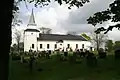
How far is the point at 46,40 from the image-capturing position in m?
108

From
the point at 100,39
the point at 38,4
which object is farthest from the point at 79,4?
the point at 100,39

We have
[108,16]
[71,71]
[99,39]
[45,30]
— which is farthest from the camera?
[45,30]

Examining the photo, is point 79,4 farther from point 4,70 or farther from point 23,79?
point 23,79

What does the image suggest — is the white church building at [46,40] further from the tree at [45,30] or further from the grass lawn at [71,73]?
the grass lawn at [71,73]

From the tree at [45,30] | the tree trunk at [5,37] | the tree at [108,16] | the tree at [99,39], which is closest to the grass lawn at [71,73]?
→ the tree at [108,16]

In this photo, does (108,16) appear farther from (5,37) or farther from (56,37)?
(56,37)

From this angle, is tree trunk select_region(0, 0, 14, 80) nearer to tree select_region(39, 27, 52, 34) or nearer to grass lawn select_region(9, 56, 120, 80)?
grass lawn select_region(9, 56, 120, 80)

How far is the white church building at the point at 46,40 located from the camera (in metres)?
105

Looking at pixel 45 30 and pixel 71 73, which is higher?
pixel 45 30

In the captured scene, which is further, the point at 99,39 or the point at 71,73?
the point at 99,39

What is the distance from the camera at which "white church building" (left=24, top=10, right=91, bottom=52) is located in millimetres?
105125

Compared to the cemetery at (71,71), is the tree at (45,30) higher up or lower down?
higher up

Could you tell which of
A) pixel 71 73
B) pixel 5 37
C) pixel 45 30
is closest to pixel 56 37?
pixel 45 30

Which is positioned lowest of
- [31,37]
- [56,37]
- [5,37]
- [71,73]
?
[71,73]
